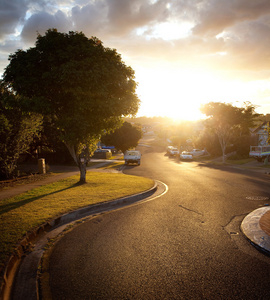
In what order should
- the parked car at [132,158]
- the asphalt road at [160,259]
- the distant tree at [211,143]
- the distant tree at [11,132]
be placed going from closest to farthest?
the asphalt road at [160,259], the distant tree at [11,132], the parked car at [132,158], the distant tree at [211,143]

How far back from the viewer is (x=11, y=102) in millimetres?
11266

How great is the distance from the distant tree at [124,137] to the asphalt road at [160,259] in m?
40.1

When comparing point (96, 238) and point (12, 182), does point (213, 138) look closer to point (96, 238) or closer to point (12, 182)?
point (12, 182)

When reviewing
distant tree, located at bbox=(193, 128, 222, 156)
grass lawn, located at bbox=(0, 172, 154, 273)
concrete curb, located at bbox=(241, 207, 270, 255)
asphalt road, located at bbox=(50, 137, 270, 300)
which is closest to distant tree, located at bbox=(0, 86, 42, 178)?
grass lawn, located at bbox=(0, 172, 154, 273)

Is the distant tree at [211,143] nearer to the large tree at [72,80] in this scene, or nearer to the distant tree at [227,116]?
the distant tree at [227,116]

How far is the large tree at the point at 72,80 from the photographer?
34.9 feet

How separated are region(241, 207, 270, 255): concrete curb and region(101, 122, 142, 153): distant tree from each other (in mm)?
40690

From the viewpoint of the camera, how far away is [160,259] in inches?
180

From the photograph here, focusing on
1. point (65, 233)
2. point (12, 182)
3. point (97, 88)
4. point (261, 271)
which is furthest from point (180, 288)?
point (12, 182)

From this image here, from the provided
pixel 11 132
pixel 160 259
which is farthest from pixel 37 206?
pixel 11 132

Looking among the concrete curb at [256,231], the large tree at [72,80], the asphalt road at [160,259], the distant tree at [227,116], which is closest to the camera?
the asphalt road at [160,259]

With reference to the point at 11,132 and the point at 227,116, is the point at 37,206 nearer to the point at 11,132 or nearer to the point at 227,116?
the point at 11,132

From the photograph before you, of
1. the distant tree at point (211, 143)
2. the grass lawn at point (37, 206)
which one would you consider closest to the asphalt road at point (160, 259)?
the grass lawn at point (37, 206)

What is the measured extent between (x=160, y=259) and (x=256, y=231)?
2877 millimetres
